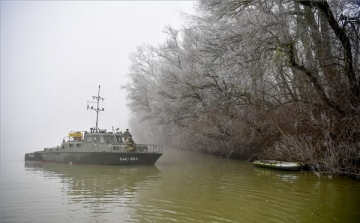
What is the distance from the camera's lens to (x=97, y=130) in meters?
19.0

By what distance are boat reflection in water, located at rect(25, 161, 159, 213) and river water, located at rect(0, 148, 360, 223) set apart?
34 mm

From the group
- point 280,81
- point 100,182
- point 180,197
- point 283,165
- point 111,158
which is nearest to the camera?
point 180,197

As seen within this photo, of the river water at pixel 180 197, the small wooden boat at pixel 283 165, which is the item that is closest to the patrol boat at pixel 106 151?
the river water at pixel 180 197

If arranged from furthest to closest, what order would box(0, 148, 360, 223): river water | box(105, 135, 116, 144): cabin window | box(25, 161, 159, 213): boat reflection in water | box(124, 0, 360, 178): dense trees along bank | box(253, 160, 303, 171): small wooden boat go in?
box(105, 135, 116, 144): cabin window → box(253, 160, 303, 171): small wooden boat → box(124, 0, 360, 178): dense trees along bank → box(25, 161, 159, 213): boat reflection in water → box(0, 148, 360, 223): river water

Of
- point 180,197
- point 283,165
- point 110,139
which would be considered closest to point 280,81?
point 283,165

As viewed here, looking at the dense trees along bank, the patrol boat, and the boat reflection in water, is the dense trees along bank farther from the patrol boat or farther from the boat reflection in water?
the boat reflection in water

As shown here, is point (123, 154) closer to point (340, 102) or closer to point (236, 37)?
point (236, 37)

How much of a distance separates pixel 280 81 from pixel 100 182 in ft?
37.3

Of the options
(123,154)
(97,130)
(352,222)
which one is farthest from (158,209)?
(97,130)

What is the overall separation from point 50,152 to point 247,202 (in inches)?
626

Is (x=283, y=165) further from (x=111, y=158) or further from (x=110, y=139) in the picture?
(x=110, y=139)

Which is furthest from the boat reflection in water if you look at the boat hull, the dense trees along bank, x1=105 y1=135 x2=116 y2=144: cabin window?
the dense trees along bank

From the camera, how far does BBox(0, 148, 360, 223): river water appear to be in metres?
7.30

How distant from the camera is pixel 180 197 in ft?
30.6
